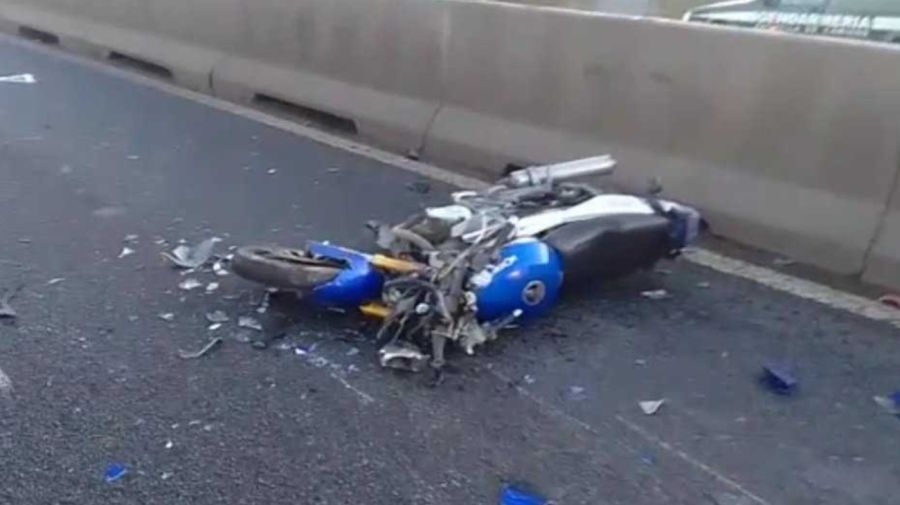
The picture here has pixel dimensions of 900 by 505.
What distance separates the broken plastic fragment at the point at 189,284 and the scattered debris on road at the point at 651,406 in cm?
223

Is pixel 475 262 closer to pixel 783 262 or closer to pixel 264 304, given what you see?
pixel 264 304

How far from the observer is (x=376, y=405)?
3977mm

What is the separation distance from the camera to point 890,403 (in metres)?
4.01

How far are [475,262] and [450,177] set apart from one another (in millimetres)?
2562

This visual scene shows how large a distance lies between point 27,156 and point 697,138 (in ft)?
15.3

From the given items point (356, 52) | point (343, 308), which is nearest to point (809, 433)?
point (343, 308)

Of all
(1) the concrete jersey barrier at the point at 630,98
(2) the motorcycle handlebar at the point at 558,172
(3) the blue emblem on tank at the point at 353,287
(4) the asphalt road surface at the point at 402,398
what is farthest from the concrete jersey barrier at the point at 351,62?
(3) the blue emblem on tank at the point at 353,287

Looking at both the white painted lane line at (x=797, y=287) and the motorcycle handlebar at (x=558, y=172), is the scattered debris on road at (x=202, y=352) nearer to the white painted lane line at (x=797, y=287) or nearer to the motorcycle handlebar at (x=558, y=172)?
the motorcycle handlebar at (x=558, y=172)

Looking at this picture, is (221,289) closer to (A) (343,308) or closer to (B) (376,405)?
(A) (343,308)

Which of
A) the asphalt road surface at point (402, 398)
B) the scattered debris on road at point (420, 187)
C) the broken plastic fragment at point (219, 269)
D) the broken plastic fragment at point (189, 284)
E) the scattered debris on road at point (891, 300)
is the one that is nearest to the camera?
the asphalt road surface at point (402, 398)

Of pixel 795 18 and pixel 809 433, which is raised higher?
pixel 795 18

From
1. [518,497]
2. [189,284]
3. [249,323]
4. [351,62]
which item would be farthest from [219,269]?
[351,62]

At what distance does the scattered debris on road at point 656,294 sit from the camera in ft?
16.4

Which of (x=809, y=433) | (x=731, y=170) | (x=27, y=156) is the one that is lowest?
(x=27, y=156)
